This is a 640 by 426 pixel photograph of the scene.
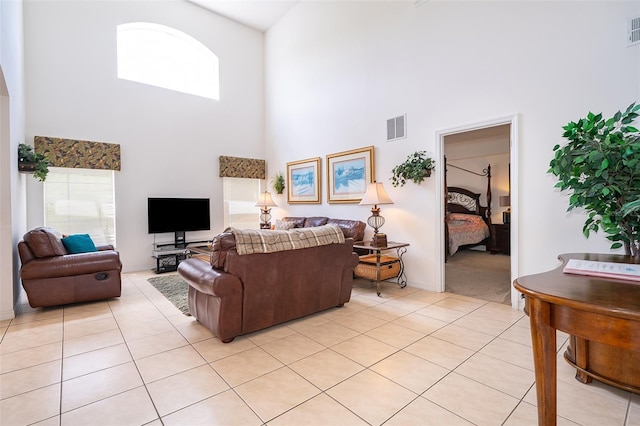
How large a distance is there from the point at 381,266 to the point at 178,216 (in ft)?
13.3

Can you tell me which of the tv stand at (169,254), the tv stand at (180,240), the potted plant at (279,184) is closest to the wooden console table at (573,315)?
the tv stand at (169,254)

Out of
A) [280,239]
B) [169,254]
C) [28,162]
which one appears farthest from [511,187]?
[28,162]

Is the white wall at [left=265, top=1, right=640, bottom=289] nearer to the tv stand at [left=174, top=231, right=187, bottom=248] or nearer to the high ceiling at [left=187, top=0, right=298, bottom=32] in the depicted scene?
the high ceiling at [left=187, top=0, right=298, bottom=32]

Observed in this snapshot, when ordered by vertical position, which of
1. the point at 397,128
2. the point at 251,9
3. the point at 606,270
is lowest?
the point at 606,270

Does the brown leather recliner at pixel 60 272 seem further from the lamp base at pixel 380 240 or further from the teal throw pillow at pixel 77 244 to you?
the lamp base at pixel 380 240

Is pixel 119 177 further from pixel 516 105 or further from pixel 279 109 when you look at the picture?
pixel 516 105

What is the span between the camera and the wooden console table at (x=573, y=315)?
1018 millimetres

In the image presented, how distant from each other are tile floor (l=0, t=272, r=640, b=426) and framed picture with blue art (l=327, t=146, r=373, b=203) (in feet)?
7.73

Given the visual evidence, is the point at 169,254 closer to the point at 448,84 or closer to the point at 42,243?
the point at 42,243

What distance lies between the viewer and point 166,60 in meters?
6.11

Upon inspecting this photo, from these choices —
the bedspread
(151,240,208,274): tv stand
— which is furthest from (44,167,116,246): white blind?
the bedspread

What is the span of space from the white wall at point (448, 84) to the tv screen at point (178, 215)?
2.00 meters

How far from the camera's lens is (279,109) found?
22.5ft

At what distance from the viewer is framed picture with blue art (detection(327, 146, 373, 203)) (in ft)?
16.2
